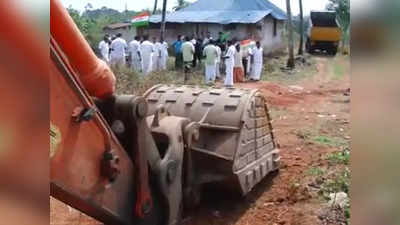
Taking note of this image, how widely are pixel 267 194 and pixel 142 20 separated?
2271cm

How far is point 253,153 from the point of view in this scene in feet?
14.7

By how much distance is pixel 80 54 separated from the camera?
87.0 inches

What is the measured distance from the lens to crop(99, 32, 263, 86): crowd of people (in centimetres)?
1588

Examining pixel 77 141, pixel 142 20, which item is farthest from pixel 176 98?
pixel 142 20

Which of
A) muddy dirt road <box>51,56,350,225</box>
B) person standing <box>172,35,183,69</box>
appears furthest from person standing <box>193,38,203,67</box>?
muddy dirt road <box>51,56,350,225</box>

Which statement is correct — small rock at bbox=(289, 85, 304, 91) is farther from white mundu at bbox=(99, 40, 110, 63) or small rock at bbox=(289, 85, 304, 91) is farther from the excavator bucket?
the excavator bucket

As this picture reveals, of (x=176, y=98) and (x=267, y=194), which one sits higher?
(x=176, y=98)

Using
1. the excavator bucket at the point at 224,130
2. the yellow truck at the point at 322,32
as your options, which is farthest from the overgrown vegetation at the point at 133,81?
the yellow truck at the point at 322,32

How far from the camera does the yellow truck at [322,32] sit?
2561cm

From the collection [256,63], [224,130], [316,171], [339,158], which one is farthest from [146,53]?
[224,130]

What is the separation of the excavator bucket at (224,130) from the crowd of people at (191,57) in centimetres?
1064

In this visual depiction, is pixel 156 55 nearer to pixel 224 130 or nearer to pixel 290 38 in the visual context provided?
pixel 290 38

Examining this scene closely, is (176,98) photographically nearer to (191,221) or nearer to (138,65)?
(191,221)

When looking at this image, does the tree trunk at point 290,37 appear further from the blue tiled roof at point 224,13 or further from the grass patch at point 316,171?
the grass patch at point 316,171
